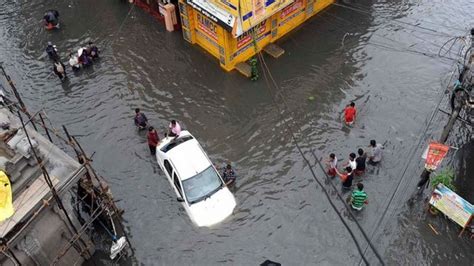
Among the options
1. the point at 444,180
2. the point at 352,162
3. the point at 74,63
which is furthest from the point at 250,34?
the point at 444,180

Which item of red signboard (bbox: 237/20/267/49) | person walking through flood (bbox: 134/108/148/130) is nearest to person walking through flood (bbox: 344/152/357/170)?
red signboard (bbox: 237/20/267/49)

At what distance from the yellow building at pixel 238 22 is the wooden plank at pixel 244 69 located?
7.6 inches

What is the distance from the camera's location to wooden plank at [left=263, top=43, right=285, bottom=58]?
19.8 m

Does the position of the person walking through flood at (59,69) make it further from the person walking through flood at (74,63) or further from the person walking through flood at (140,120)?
the person walking through flood at (140,120)

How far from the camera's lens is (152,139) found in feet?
52.1

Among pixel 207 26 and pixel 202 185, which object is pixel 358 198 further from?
pixel 207 26

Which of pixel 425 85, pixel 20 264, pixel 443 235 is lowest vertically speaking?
pixel 443 235

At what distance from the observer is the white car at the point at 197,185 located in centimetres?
1439

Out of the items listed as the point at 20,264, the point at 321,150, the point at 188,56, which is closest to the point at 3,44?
the point at 188,56

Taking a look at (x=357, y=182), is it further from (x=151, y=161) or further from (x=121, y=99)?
(x=121, y=99)

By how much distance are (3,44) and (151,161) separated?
34.4ft

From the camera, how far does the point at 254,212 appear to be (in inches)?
583

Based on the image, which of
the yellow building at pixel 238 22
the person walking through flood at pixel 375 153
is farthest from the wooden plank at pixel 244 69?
the person walking through flood at pixel 375 153

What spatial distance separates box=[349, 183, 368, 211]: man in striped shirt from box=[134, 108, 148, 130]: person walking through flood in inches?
309
